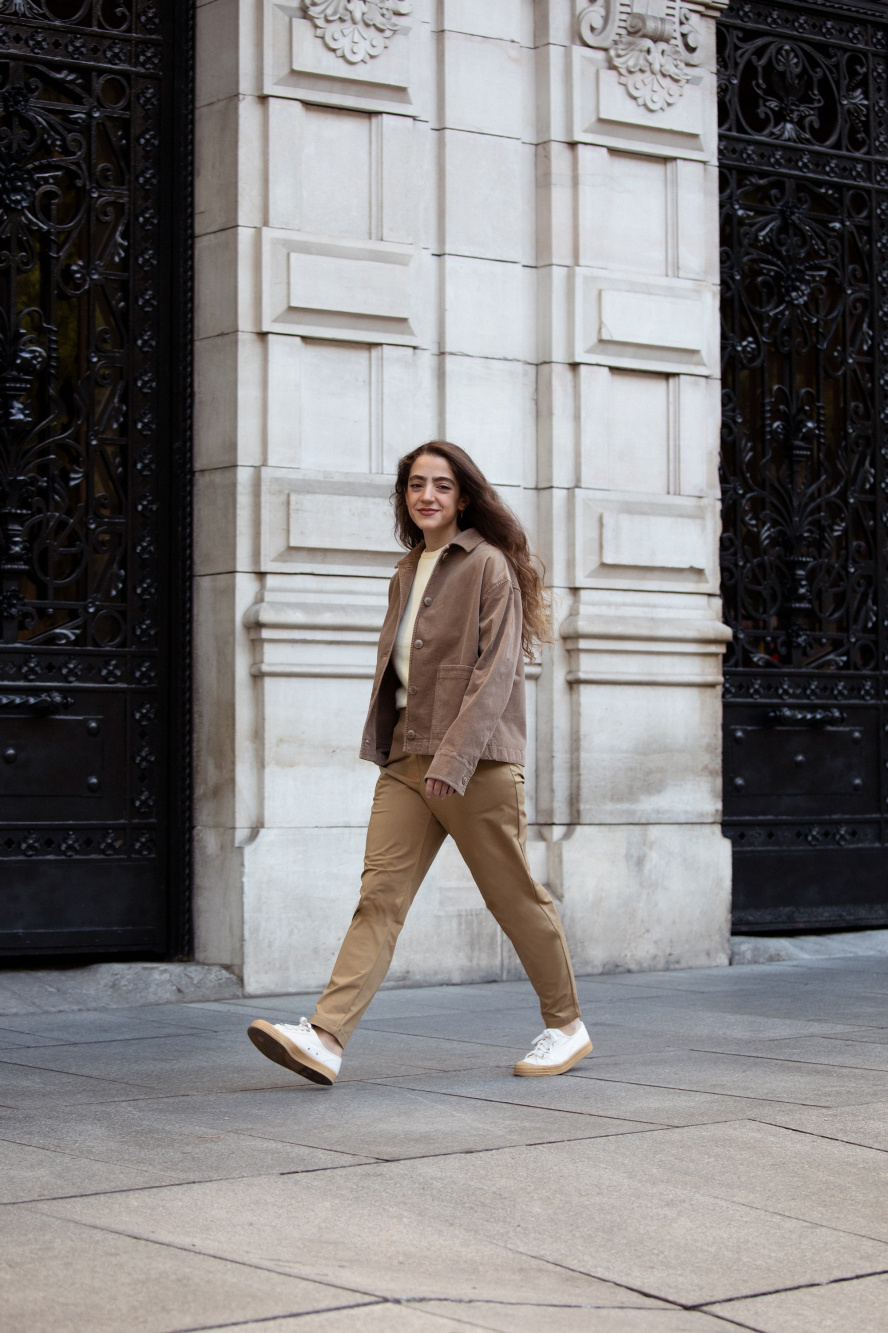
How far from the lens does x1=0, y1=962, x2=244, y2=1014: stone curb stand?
7.98 m

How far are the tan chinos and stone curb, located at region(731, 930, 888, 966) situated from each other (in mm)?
3550

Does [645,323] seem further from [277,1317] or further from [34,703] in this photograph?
[277,1317]

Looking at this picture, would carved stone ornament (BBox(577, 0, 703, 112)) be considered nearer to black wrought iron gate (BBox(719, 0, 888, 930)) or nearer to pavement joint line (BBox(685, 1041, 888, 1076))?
black wrought iron gate (BBox(719, 0, 888, 930))

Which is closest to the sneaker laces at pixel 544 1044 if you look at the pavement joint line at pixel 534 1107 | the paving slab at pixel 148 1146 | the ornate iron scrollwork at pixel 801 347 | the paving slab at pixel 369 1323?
the pavement joint line at pixel 534 1107

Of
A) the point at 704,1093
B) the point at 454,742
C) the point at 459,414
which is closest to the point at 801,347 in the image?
the point at 459,414

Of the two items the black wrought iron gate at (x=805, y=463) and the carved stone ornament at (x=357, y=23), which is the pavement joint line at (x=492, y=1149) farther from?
the carved stone ornament at (x=357, y=23)

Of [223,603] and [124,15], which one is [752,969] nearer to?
[223,603]

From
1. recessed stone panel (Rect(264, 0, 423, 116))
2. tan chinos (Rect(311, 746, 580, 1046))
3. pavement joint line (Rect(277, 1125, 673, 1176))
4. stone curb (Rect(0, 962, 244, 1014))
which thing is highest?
recessed stone panel (Rect(264, 0, 423, 116))

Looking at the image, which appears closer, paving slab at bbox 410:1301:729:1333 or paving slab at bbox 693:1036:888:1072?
paving slab at bbox 410:1301:729:1333

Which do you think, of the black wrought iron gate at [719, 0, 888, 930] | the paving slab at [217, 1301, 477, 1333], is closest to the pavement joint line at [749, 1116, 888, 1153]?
the paving slab at [217, 1301, 477, 1333]

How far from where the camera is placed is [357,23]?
8.77 metres

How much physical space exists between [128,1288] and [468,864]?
2.70 metres

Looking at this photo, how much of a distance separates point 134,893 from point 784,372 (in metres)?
4.60

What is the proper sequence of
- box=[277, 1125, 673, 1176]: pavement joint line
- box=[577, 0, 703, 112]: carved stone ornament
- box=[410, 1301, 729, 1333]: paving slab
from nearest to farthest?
1. box=[410, 1301, 729, 1333]: paving slab
2. box=[277, 1125, 673, 1176]: pavement joint line
3. box=[577, 0, 703, 112]: carved stone ornament
